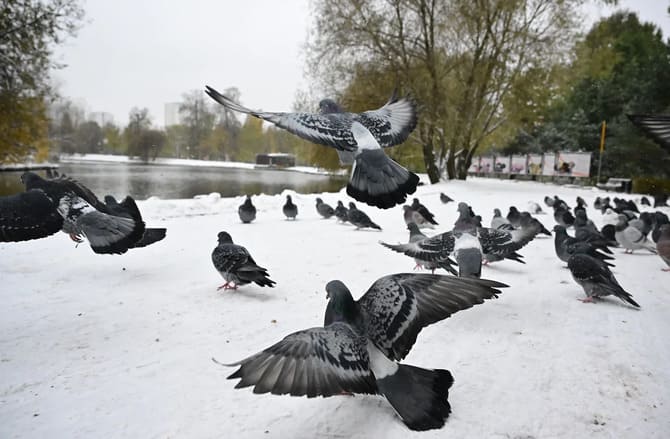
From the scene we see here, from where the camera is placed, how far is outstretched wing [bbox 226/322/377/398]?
5.47ft

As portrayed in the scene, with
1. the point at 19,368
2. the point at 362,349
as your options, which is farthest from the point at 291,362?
the point at 19,368

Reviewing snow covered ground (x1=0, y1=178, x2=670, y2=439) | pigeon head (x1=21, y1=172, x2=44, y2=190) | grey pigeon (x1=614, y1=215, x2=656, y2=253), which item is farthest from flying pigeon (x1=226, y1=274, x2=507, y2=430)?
grey pigeon (x1=614, y1=215, x2=656, y2=253)

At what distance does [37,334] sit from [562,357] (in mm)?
4039

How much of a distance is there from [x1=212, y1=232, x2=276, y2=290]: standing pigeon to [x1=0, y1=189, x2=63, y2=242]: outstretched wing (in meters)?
1.48

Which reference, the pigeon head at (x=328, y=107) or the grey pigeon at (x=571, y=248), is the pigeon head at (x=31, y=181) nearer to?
the pigeon head at (x=328, y=107)

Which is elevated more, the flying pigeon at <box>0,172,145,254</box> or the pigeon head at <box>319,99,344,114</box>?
the pigeon head at <box>319,99,344,114</box>

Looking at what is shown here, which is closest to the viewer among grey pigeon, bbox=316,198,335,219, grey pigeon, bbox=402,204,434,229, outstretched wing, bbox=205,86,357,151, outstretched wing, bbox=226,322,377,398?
outstretched wing, bbox=226,322,377,398

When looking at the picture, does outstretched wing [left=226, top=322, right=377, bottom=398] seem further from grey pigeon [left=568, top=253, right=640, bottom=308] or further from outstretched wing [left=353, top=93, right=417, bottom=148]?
grey pigeon [left=568, top=253, right=640, bottom=308]

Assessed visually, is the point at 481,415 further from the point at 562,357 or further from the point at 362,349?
the point at 562,357

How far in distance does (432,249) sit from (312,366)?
109 inches

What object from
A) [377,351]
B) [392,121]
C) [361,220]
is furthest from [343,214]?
[377,351]

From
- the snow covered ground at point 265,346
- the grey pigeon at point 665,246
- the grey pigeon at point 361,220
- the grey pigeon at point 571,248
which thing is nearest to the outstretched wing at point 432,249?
the snow covered ground at point 265,346

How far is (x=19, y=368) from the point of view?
262cm

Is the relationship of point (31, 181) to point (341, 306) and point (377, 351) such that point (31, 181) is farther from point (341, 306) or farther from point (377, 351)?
point (377, 351)
